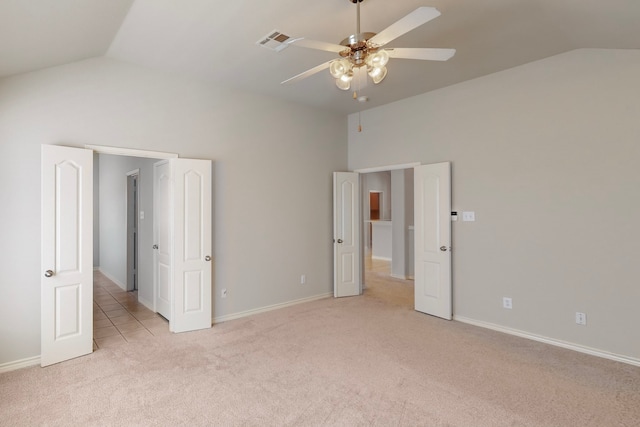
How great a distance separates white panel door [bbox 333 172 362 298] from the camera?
18.0 feet

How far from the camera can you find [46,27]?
2510 mm

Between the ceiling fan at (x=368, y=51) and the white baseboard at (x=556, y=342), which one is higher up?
the ceiling fan at (x=368, y=51)

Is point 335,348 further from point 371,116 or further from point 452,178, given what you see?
point 371,116

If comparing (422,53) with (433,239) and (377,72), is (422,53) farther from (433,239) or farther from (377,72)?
(433,239)

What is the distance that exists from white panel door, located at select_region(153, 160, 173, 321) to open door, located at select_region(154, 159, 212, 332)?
12.7 inches

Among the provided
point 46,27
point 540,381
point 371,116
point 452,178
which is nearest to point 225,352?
point 540,381

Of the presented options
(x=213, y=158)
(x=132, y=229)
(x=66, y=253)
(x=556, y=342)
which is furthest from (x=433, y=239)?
(x=132, y=229)

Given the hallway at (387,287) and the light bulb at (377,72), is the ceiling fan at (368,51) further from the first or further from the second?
the hallway at (387,287)

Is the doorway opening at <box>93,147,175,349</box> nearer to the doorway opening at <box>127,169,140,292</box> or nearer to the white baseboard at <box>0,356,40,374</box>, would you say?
the doorway opening at <box>127,169,140,292</box>

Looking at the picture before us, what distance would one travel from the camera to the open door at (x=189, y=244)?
→ 3.91m

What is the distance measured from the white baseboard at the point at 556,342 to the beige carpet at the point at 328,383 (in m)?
0.12

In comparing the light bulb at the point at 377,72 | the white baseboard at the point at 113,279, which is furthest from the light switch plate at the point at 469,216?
the white baseboard at the point at 113,279

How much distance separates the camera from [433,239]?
14.8 ft

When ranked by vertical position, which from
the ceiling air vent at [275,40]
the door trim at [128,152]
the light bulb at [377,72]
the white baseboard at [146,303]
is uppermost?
the ceiling air vent at [275,40]
